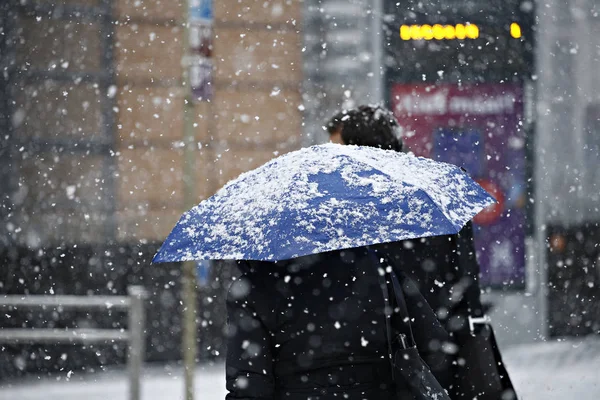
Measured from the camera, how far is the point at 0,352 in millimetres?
10531

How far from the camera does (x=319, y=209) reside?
9.89ft

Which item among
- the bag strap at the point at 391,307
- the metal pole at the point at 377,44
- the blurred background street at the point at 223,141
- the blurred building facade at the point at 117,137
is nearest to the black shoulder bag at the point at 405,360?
the bag strap at the point at 391,307

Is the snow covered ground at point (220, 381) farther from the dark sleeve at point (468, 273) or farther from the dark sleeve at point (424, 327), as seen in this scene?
the dark sleeve at point (424, 327)

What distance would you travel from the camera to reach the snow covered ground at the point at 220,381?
9375 mm

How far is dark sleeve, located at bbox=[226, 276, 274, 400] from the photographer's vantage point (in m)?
2.91

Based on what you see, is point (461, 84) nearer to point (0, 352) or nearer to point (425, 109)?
point (425, 109)

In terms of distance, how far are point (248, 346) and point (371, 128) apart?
1.28 m

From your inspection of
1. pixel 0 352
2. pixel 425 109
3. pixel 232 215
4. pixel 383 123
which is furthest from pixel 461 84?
pixel 232 215

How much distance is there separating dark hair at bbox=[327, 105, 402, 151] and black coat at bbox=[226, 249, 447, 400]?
100 cm

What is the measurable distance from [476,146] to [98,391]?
425 centimetres

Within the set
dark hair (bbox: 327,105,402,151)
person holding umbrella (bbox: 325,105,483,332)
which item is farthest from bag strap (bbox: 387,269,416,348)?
dark hair (bbox: 327,105,402,151)

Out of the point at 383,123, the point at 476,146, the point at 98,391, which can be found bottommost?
the point at 98,391

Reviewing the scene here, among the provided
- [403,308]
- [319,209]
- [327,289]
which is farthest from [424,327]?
[319,209]

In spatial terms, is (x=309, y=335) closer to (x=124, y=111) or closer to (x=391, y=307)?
(x=391, y=307)
